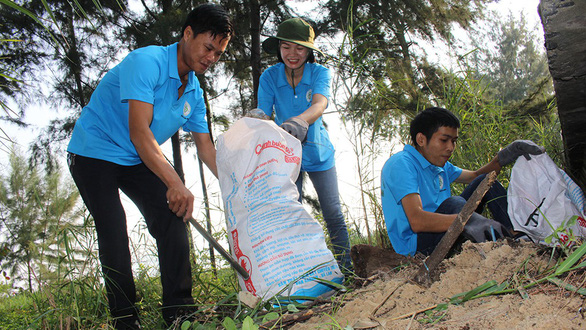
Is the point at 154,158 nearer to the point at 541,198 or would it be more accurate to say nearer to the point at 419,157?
the point at 419,157

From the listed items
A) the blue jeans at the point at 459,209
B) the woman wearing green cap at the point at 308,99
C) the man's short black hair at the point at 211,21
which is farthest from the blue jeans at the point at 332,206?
the man's short black hair at the point at 211,21

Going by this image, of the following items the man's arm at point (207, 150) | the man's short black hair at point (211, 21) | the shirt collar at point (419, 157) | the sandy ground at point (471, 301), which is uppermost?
the man's short black hair at point (211, 21)

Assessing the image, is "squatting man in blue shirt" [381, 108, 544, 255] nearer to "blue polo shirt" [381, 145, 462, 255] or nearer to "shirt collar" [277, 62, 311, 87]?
"blue polo shirt" [381, 145, 462, 255]

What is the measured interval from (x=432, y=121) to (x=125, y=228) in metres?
1.58

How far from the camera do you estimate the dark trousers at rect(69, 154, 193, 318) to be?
187cm

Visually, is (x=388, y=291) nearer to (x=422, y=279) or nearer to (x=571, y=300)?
(x=422, y=279)

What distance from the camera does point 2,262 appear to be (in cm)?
830

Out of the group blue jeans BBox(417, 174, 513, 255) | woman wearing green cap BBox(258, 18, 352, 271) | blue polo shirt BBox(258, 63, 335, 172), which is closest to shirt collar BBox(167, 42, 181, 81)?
woman wearing green cap BBox(258, 18, 352, 271)

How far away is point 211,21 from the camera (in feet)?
6.10

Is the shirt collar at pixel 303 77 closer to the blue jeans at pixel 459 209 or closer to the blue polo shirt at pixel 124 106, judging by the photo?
the blue polo shirt at pixel 124 106

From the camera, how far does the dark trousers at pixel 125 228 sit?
6.13 ft

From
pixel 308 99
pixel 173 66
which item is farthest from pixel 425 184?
pixel 173 66

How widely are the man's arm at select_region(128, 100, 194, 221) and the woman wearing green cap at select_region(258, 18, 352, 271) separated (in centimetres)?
88

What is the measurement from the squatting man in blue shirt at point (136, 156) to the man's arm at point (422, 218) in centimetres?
102
